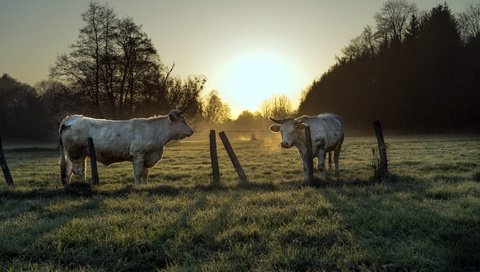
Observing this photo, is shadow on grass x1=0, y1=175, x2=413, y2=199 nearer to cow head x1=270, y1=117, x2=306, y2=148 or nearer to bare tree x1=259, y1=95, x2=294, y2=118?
cow head x1=270, y1=117, x2=306, y2=148

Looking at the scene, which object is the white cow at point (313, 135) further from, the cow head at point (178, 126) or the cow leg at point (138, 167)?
the cow leg at point (138, 167)

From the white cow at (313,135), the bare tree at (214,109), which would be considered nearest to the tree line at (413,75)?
the bare tree at (214,109)

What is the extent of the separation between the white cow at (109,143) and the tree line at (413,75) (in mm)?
45438

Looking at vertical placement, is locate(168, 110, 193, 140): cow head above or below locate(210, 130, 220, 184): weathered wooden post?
above

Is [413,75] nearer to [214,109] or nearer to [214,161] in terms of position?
[214,109]

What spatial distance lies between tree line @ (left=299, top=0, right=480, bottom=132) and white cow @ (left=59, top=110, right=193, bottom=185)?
4544cm

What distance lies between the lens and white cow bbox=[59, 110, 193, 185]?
11992 mm

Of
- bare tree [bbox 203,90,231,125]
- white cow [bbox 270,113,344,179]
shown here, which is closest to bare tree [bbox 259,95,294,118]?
A: bare tree [bbox 203,90,231,125]

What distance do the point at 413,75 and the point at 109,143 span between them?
49237 millimetres

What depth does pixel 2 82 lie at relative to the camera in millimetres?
80750

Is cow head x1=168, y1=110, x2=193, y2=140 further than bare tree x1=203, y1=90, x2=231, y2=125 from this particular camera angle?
No

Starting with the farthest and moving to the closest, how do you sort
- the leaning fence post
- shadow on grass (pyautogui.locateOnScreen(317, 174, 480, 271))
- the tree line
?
1. the tree line
2. the leaning fence post
3. shadow on grass (pyautogui.locateOnScreen(317, 174, 480, 271))

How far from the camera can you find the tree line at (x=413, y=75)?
49.2 meters

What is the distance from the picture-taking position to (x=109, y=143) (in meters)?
12.0
